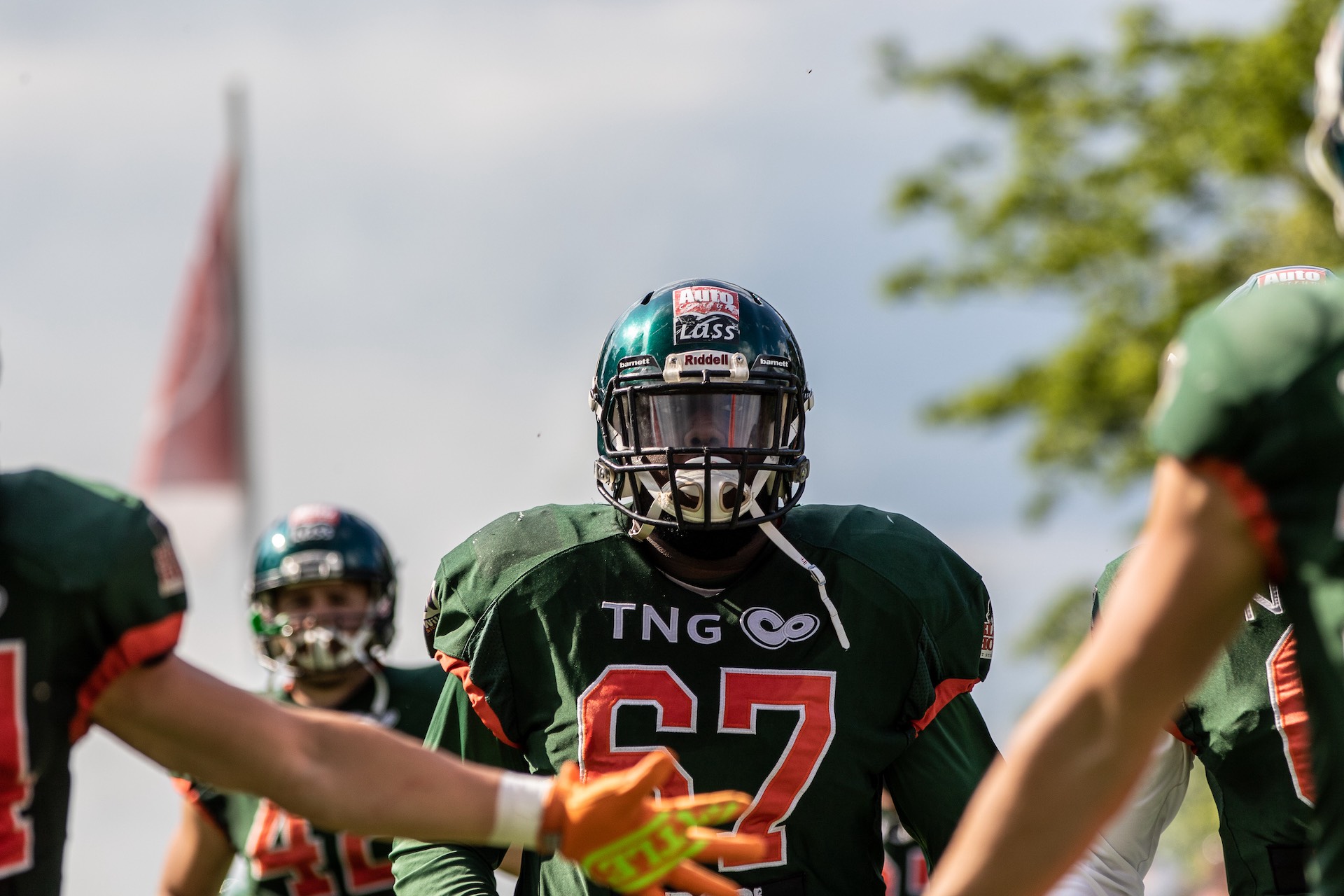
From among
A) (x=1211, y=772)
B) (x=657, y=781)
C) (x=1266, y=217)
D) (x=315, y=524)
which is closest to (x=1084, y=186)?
(x=1266, y=217)

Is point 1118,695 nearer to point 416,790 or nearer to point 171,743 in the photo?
point 416,790

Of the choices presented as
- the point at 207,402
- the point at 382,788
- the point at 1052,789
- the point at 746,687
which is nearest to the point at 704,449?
the point at 746,687

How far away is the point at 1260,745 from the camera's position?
11.7 feet

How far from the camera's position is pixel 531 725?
11.8 feet

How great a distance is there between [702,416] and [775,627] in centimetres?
46

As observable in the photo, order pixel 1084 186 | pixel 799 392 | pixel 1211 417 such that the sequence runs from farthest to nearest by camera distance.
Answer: pixel 1084 186 → pixel 799 392 → pixel 1211 417

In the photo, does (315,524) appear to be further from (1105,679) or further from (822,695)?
(1105,679)

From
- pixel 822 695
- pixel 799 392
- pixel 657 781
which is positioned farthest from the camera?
pixel 799 392

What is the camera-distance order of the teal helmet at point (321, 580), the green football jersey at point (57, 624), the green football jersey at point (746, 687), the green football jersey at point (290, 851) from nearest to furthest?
the green football jersey at point (57, 624), the green football jersey at point (746, 687), the green football jersey at point (290, 851), the teal helmet at point (321, 580)

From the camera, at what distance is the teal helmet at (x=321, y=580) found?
213 inches

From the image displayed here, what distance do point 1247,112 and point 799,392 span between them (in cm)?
1107

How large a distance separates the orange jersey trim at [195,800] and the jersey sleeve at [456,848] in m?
1.58

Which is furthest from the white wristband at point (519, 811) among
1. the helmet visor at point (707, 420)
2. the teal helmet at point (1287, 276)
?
the teal helmet at point (1287, 276)

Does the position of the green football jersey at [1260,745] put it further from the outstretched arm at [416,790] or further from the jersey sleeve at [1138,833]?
the outstretched arm at [416,790]
